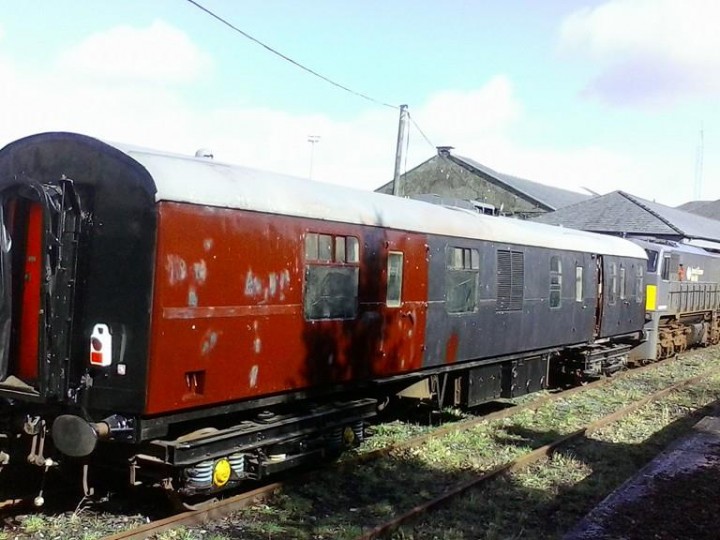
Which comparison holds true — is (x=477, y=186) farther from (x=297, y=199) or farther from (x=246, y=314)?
(x=246, y=314)

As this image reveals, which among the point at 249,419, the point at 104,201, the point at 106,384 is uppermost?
the point at 104,201

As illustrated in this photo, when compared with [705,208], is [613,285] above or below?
below

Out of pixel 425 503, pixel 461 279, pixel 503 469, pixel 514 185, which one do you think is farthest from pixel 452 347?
pixel 514 185

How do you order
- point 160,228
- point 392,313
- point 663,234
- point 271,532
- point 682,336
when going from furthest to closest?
point 663,234 < point 682,336 < point 392,313 < point 271,532 < point 160,228

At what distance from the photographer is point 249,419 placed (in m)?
6.68

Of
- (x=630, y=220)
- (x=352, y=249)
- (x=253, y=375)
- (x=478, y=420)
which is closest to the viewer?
(x=253, y=375)

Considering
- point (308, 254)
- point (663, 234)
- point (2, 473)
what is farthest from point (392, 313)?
point (663, 234)

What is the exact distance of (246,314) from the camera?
6141 millimetres

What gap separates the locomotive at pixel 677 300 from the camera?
18.1m

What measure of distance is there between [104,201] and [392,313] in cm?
351

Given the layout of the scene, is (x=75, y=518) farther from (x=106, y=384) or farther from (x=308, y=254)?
(x=308, y=254)

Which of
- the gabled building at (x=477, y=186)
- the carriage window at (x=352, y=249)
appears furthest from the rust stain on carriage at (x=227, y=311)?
the gabled building at (x=477, y=186)

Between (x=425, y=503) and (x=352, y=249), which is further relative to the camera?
(x=352, y=249)

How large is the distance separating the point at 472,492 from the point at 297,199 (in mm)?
3282
